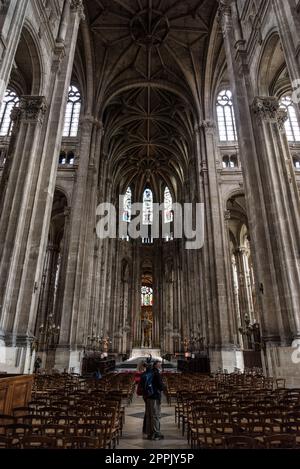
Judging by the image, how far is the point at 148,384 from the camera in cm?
600

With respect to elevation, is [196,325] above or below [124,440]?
above

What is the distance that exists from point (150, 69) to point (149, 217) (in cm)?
2127

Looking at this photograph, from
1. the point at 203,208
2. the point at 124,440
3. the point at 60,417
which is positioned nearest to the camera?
the point at 60,417

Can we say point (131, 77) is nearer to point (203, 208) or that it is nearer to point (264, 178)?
point (203, 208)

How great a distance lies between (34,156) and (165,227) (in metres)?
32.6

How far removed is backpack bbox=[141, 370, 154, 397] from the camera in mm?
5960

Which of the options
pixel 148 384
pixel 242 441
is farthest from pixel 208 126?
pixel 242 441

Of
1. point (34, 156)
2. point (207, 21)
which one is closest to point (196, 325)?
point (34, 156)

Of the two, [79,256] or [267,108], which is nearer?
[267,108]

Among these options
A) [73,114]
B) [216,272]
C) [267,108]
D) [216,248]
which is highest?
[73,114]

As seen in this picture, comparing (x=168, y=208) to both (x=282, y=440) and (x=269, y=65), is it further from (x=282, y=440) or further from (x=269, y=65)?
(x=282, y=440)

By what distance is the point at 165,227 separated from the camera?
44125 millimetres

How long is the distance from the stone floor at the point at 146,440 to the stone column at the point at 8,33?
960 centimetres

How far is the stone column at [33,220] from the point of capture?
34.8 feet
